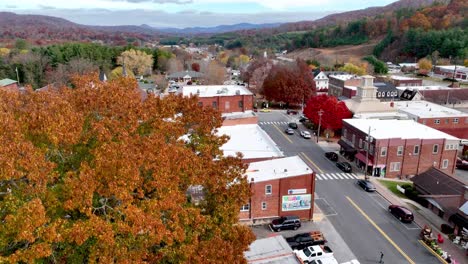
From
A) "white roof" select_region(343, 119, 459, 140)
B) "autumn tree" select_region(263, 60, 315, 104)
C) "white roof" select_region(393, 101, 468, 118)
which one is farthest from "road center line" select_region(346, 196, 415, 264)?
"autumn tree" select_region(263, 60, 315, 104)

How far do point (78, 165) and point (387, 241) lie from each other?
74.2 ft

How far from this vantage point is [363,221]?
29344 millimetres

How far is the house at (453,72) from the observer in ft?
306

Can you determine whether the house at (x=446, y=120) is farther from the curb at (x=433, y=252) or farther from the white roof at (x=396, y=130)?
the curb at (x=433, y=252)

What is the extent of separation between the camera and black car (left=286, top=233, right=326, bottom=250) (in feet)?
83.5

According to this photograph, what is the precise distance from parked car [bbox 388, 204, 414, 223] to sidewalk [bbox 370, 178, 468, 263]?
919mm

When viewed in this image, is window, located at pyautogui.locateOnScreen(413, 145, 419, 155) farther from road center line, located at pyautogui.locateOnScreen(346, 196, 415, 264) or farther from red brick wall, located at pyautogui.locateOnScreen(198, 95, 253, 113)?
red brick wall, located at pyautogui.locateOnScreen(198, 95, 253, 113)

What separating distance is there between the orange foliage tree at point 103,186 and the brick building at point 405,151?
87.5 feet

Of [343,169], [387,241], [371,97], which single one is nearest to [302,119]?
[371,97]

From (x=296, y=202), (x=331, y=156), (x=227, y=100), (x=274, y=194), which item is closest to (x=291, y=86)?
(x=227, y=100)

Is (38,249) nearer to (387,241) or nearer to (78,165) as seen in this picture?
(78,165)

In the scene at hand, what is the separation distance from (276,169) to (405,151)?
1697 cm

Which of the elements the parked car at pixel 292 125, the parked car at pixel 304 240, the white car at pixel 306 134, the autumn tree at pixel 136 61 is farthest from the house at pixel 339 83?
the autumn tree at pixel 136 61

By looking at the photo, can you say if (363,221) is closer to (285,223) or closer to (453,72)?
(285,223)
